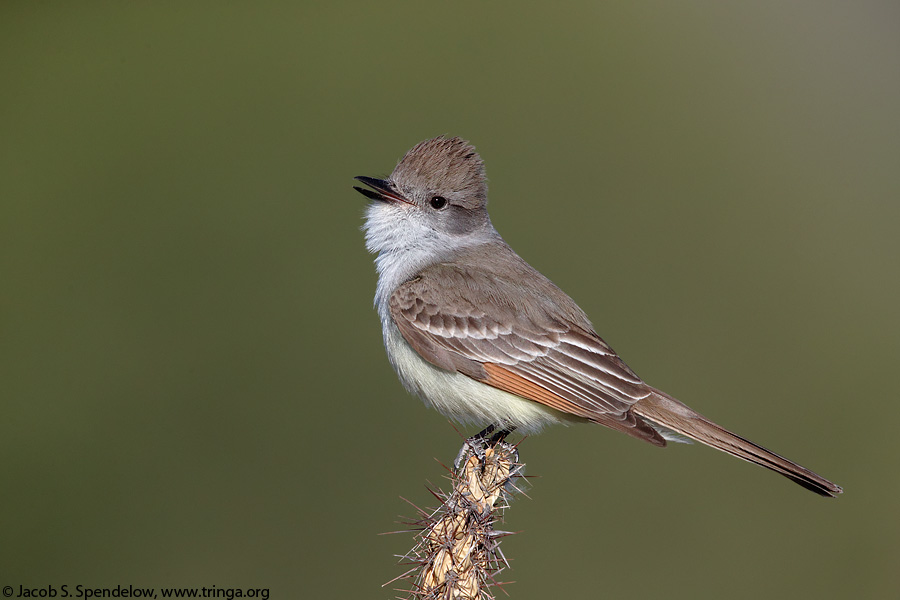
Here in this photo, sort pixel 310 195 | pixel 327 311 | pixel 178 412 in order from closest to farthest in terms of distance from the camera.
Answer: pixel 178 412 → pixel 327 311 → pixel 310 195

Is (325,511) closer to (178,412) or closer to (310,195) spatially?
(178,412)

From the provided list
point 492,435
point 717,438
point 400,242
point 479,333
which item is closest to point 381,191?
point 400,242

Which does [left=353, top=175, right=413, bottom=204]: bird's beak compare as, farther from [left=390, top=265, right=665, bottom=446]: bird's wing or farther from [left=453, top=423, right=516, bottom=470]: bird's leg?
[left=453, top=423, right=516, bottom=470]: bird's leg

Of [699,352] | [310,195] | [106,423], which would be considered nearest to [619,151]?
[699,352]

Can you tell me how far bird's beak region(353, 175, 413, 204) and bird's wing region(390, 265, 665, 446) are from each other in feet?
1.59

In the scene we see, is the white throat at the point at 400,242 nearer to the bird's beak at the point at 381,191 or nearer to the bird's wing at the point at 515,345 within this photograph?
the bird's beak at the point at 381,191

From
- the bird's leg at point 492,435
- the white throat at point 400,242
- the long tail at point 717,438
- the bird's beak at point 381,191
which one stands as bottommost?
the bird's leg at point 492,435

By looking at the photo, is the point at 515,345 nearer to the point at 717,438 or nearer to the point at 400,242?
the point at 400,242

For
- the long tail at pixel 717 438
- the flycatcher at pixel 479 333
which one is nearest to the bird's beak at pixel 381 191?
the flycatcher at pixel 479 333

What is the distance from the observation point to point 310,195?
7773 millimetres

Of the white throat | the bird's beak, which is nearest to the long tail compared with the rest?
the white throat

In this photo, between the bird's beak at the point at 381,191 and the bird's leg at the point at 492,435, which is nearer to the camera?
the bird's leg at the point at 492,435

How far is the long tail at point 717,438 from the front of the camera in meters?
3.46

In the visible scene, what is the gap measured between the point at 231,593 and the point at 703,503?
3.39 m
